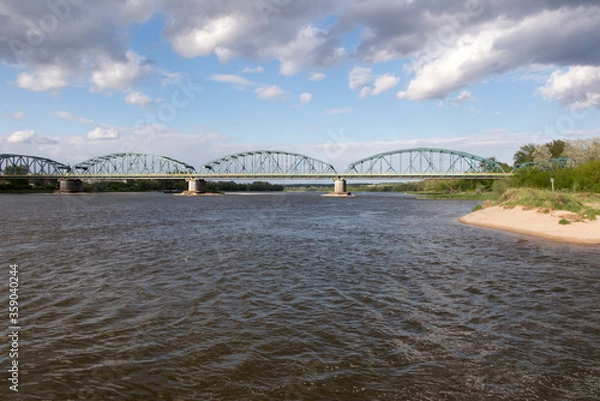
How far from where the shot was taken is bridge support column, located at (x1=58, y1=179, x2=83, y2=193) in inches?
7003

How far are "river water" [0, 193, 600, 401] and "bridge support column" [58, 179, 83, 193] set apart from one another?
619 ft

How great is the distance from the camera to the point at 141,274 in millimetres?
16594

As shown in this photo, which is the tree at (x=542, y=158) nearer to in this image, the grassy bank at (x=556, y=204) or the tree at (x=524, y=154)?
the tree at (x=524, y=154)

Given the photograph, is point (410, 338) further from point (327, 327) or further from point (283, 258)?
point (283, 258)

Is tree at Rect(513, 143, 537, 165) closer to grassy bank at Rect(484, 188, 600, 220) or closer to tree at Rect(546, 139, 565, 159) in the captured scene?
tree at Rect(546, 139, 565, 159)

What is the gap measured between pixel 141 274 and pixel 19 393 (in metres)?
10.0

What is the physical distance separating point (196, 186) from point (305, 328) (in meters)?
178

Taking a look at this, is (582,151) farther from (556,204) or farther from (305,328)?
(305,328)

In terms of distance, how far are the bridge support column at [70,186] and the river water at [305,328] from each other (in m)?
189

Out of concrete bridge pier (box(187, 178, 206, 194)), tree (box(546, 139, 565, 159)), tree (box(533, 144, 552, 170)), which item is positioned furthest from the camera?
concrete bridge pier (box(187, 178, 206, 194))

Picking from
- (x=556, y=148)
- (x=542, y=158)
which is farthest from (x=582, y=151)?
(x=556, y=148)

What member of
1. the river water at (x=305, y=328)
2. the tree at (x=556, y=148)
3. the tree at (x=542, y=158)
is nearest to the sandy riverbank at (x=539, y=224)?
the river water at (x=305, y=328)

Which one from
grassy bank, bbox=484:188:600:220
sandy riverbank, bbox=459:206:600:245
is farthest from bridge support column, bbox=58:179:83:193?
grassy bank, bbox=484:188:600:220

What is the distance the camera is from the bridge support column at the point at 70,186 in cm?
17788
